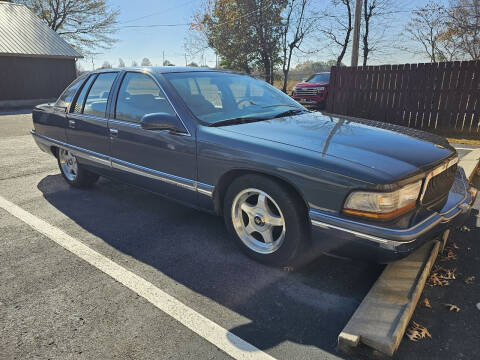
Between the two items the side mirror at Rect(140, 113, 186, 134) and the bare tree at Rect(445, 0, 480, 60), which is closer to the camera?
the side mirror at Rect(140, 113, 186, 134)

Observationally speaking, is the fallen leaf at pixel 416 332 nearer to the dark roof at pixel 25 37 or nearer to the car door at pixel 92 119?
the car door at pixel 92 119

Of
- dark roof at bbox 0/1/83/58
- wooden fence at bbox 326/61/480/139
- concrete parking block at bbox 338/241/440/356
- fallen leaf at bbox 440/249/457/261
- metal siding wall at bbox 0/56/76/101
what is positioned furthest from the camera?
dark roof at bbox 0/1/83/58

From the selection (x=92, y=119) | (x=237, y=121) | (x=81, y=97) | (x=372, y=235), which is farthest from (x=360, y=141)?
(x=81, y=97)

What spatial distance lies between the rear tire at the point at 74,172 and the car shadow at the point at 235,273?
0.57m

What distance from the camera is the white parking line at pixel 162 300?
211 cm

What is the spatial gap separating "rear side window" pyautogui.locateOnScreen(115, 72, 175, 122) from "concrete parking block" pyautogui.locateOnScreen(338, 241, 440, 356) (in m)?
2.28

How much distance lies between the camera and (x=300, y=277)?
112 inches

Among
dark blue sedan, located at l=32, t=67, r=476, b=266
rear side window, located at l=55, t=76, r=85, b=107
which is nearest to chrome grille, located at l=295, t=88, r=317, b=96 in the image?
dark blue sedan, located at l=32, t=67, r=476, b=266

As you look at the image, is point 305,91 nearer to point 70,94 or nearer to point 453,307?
point 70,94

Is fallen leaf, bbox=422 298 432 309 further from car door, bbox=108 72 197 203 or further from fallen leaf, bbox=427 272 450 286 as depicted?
car door, bbox=108 72 197 203

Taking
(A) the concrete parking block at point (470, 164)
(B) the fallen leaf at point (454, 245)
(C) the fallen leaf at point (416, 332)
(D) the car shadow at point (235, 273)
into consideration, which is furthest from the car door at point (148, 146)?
(A) the concrete parking block at point (470, 164)

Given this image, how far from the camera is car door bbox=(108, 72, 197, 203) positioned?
130 inches

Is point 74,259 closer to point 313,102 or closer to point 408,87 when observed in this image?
point 408,87

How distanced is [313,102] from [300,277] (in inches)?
482
